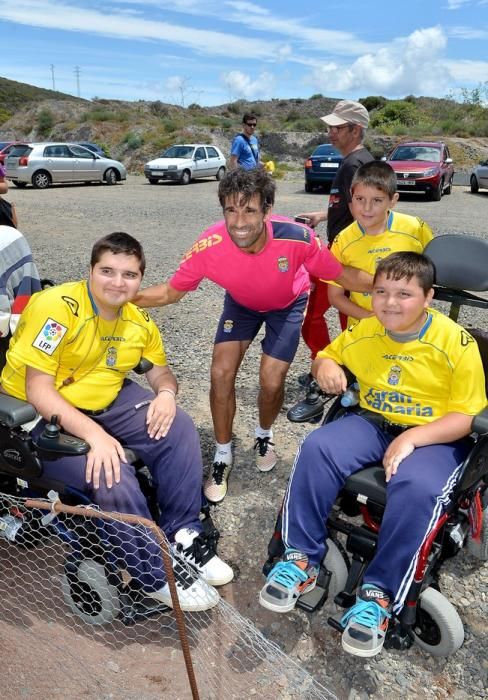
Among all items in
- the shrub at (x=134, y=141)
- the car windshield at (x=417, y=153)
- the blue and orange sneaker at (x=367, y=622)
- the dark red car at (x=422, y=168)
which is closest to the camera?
the blue and orange sneaker at (x=367, y=622)

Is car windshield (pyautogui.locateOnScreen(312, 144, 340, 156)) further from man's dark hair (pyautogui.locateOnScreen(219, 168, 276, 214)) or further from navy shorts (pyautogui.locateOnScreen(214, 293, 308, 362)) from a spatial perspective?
man's dark hair (pyautogui.locateOnScreen(219, 168, 276, 214))

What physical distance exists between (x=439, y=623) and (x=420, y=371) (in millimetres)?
934

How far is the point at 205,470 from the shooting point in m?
3.47

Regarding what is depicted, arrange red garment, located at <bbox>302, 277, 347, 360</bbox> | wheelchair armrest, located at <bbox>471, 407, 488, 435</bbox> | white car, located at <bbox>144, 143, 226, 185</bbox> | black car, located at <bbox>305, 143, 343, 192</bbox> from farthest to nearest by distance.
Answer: white car, located at <bbox>144, 143, 226, 185</bbox>
black car, located at <bbox>305, 143, 343, 192</bbox>
red garment, located at <bbox>302, 277, 347, 360</bbox>
wheelchair armrest, located at <bbox>471, 407, 488, 435</bbox>

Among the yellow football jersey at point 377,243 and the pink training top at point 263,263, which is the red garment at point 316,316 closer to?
the yellow football jersey at point 377,243

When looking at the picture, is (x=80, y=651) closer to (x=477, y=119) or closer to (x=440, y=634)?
(x=440, y=634)

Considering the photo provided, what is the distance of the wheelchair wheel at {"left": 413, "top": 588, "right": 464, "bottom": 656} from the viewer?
7.04 feet

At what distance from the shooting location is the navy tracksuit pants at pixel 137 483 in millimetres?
2244

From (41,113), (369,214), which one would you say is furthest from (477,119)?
(369,214)

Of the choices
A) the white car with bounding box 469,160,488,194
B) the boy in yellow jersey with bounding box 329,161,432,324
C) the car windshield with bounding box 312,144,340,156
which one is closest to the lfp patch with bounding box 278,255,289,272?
the boy in yellow jersey with bounding box 329,161,432,324

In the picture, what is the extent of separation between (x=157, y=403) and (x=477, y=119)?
130 ft

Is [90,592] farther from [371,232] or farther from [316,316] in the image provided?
[316,316]

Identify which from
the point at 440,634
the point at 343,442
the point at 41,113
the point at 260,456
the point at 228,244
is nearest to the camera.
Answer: the point at 440,634

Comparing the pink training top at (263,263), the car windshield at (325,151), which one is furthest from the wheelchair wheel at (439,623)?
the car windshield at (325,151)
